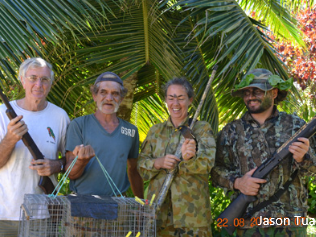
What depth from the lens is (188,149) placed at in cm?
338

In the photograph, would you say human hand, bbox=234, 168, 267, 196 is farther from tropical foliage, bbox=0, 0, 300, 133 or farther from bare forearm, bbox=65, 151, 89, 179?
bare forearm, bbox=65, 151, 89, 179

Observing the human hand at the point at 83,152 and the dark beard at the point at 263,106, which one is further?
the dark beard at the point at 263,106

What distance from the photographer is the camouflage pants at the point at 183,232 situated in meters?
3.51

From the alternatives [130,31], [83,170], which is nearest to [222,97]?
[130,31]

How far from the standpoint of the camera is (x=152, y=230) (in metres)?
3.06

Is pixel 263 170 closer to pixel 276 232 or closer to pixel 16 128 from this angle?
pixel 276 232

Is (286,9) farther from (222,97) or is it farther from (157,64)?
(157,64)

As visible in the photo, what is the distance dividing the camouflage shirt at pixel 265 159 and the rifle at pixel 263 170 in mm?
138

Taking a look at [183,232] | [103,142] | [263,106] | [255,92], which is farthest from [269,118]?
[103,142]

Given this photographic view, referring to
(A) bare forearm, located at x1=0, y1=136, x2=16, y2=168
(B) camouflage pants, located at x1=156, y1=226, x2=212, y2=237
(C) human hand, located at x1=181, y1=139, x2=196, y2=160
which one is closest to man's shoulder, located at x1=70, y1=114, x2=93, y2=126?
(A) bare forearm, located at x1=0, y1=136, x2=16, y2=168

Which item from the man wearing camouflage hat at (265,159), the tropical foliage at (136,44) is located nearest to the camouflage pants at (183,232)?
the man wearing camouflage hat at (265,159)

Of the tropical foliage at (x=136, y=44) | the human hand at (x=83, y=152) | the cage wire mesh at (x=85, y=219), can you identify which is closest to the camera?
the cage wire mesh at (x=85, y=219)

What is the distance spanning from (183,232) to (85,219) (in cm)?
96

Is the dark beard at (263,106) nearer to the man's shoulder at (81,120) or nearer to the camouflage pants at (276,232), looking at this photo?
the camouflage pants at (276,232)
